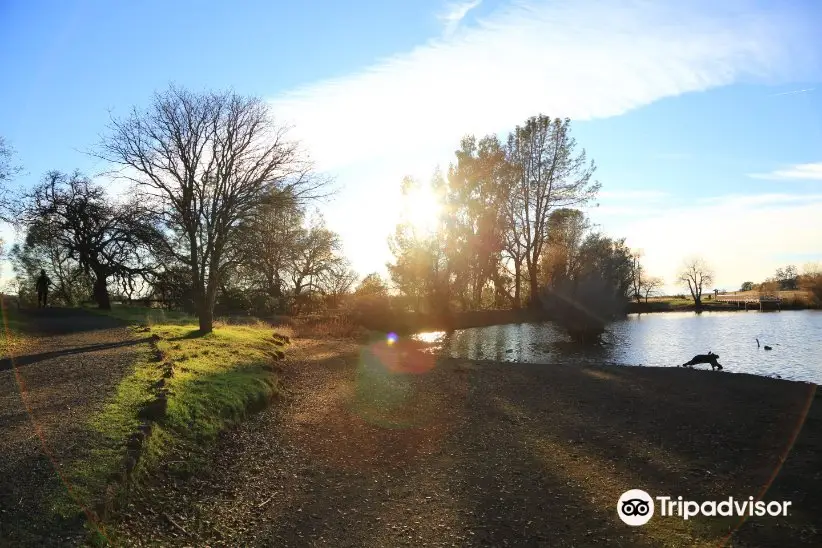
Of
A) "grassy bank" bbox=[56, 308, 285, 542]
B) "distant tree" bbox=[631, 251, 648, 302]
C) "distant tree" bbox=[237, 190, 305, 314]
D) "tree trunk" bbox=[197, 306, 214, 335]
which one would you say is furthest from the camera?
"distant tree" bbox=[631, 251, 648, 302]

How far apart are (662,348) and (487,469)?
956 inches

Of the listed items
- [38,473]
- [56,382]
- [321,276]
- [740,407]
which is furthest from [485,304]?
[38,473]

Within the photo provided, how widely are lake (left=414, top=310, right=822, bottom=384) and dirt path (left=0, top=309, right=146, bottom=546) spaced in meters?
16.6

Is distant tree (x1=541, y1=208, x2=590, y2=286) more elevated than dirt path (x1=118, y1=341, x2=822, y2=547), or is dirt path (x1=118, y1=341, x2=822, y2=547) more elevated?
distant tree (x1=541, y1=208, x2=590, y2=286)

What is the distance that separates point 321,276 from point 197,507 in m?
45.4

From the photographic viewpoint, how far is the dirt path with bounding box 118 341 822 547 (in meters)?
6.54

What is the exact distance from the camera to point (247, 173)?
74.9ft

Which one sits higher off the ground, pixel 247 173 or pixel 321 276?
pixel 247 173

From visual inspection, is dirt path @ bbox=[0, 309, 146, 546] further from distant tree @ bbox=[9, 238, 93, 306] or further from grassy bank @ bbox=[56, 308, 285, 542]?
distant tree @ bbox=[9, 238, 93, 306]

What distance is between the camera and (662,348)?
29.1 metres

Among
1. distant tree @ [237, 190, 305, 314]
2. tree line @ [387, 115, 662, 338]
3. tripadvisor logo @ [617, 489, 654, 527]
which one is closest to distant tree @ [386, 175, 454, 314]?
tree line @ [387, 115, 662, 338]

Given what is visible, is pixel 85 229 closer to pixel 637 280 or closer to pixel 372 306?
pixel 372 306

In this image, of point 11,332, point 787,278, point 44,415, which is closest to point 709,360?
point 44,415

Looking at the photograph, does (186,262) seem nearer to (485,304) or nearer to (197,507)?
(197,507)
